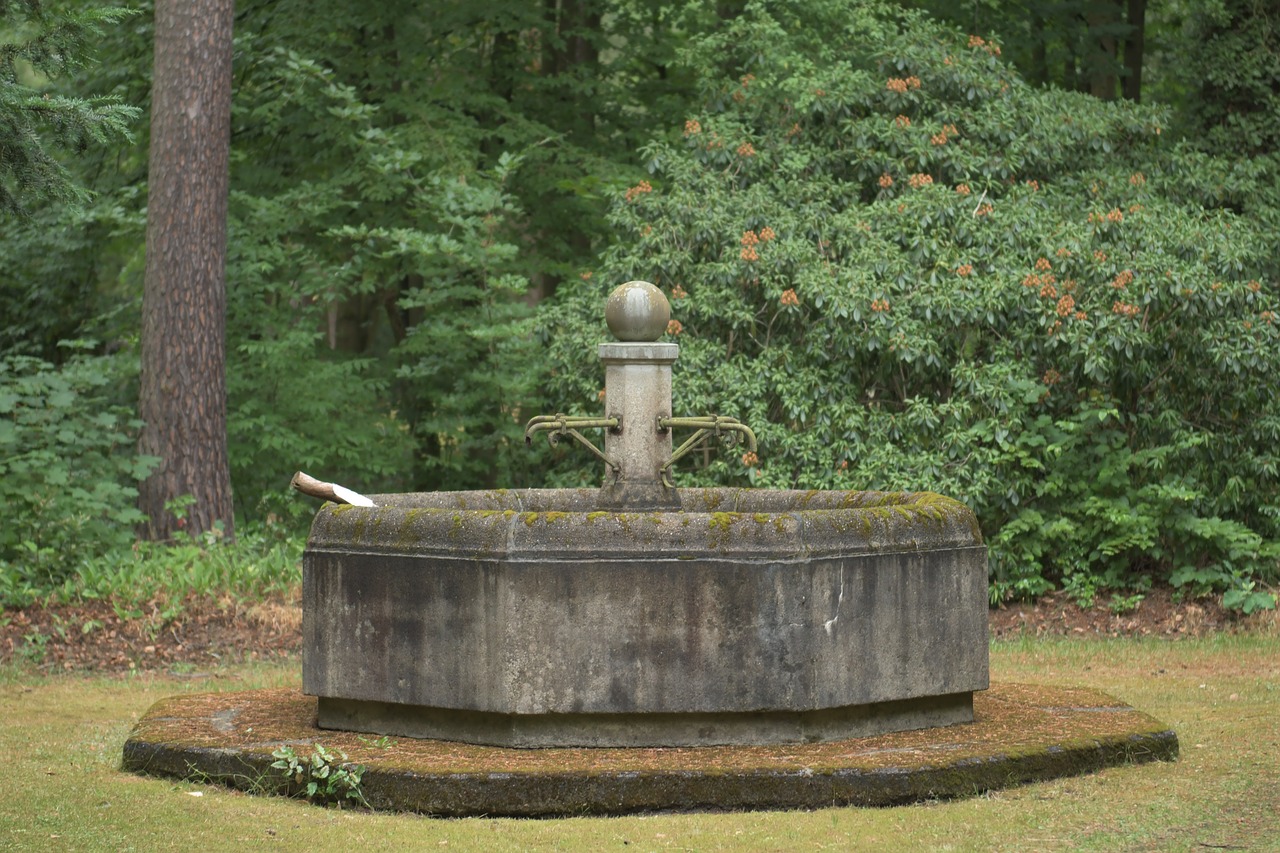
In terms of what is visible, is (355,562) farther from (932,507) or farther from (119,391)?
(119,391)

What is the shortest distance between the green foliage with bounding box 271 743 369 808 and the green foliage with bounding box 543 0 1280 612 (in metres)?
6.24

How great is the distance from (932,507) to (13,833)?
14.3 ft

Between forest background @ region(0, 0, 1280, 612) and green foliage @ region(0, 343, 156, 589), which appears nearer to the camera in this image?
green foliage @ region(0, 343, 156, 589)

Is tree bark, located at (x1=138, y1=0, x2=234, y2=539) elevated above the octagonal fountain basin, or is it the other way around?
tree bark, located at (x1=138, y1=0, x2=234, y2=539)

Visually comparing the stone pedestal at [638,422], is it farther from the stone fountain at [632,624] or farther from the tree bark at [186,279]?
the tree bark at [186,279]

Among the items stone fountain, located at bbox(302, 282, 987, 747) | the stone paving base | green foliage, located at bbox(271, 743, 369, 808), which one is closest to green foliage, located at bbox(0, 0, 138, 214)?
stone fountain, located at bbox(302, 282, 987, 747)

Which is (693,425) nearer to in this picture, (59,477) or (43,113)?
(43,113)

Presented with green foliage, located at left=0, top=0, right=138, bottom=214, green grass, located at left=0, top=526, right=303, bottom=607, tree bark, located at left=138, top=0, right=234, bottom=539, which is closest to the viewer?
green foliage, located at left=0, top=0, right=138, bottom=214

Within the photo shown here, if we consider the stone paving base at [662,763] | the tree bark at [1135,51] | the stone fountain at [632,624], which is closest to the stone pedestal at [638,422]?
the stone fountain at [632,624]

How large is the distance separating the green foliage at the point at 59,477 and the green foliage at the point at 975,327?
384 cm

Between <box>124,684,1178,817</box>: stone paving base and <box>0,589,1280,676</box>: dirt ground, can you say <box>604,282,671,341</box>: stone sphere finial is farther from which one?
<box>0,589,1280,676</box>: dirt ground

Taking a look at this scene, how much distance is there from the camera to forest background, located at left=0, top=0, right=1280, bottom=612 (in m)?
12.5

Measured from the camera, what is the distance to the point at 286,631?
38.2 ft

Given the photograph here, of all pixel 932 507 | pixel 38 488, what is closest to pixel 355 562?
pixel 932 507
